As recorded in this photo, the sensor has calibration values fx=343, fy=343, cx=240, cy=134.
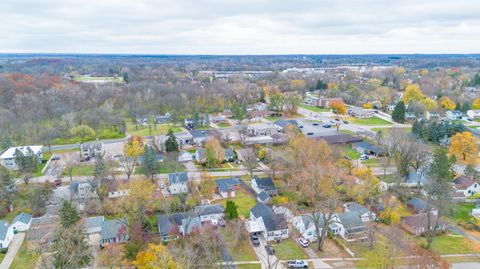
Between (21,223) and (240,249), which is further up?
(21,223)

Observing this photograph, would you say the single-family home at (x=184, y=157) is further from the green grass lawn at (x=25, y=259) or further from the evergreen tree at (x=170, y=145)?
the green grass lawn at (x=25, y=259)

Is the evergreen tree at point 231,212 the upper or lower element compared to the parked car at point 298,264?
upper

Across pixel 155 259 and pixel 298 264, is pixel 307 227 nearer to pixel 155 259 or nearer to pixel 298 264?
pixel 298 264

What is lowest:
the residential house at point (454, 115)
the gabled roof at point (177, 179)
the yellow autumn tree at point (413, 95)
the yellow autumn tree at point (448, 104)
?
the gabled roof at point (177, 179)

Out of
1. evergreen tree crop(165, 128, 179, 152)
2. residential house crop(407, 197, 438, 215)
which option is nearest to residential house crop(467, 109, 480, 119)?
residential house crop(407, 197, 438, 215)

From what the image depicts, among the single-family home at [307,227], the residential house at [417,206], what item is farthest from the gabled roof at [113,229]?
the residential house at [417,206]

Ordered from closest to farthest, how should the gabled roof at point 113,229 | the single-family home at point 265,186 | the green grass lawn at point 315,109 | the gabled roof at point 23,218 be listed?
1. the gabled roof at point 113,229
2. the gabled roof at point 23,218
3. the single-family home at point 265,186
4. the green grass lawn at point 315,109

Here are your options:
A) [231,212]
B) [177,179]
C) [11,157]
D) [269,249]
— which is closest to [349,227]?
[269,249]
